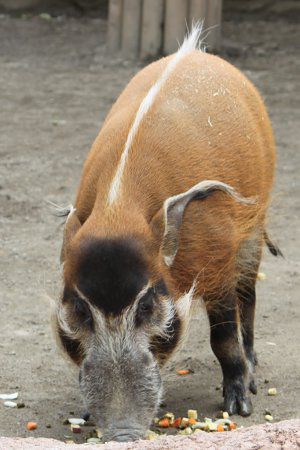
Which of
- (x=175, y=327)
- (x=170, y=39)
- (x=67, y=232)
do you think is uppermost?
(x=67, y=232)

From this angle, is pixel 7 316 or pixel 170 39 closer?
pixel 7 316

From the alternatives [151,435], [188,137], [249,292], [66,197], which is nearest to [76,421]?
[151,435]

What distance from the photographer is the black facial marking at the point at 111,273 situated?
3766 mm

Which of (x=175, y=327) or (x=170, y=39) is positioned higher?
(x=175, y=327)

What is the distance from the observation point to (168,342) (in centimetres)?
404

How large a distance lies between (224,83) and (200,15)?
471cm

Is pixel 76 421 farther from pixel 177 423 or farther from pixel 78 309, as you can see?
pixel 78 309

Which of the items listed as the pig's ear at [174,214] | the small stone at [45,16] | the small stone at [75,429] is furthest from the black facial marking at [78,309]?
the small stone at [45,16]

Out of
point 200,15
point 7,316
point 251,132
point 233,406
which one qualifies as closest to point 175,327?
point 233,406

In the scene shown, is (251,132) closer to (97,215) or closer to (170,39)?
(97,215)

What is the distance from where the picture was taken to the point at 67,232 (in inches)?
162

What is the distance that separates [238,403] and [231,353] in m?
0.20

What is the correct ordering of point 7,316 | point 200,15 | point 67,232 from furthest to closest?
point 200,15, point 7,316, point 67,232

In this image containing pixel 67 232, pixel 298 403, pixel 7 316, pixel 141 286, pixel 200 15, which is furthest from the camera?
pixel 200 15
